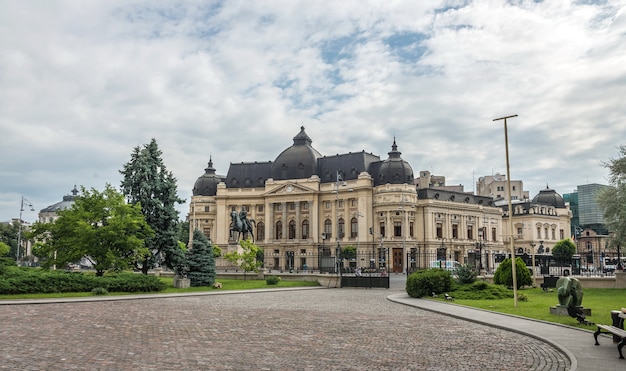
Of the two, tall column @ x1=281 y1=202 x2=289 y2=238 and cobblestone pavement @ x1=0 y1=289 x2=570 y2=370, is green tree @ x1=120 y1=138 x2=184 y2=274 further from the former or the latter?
tall column @ x1=281 y1=202 x2=289 y2=238

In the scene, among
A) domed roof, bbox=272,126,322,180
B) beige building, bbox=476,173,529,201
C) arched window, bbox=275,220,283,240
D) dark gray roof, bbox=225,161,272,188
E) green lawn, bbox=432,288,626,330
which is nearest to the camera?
green lawn, bbox=432,288,626,330

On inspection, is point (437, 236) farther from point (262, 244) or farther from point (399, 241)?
point (262, 244)

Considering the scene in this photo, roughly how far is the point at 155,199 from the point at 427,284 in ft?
73.6

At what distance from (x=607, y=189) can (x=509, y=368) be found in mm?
33089

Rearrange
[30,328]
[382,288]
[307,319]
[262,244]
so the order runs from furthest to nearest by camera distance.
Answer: [262,244], [382,288], [307,319], [30,328]

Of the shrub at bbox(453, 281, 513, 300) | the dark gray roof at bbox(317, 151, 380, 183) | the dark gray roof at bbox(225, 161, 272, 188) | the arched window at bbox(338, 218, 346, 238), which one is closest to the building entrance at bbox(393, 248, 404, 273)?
the arched window at bbox(338, 218, 346, 238)

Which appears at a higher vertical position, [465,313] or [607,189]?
[607,189]

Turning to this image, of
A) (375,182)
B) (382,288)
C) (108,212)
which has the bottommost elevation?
(382,288)

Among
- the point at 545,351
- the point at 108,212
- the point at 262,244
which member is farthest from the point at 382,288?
the point at 262,244

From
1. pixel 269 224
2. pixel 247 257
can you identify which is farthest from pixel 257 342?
pixel 269 224

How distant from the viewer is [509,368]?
11172mm

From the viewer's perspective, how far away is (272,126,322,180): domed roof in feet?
323

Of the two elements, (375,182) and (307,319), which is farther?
(375,182)

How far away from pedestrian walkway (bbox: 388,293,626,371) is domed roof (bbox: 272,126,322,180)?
75.2 meters
